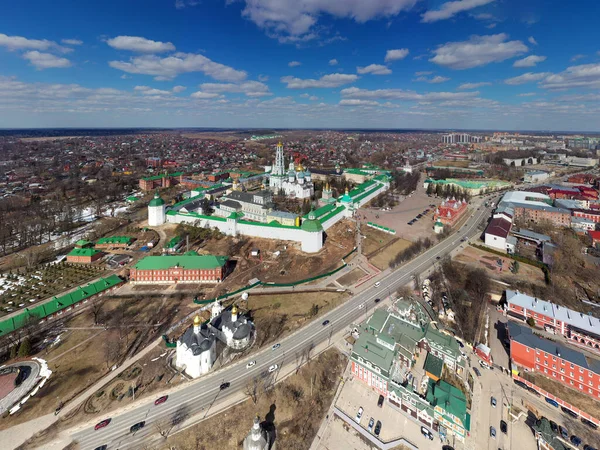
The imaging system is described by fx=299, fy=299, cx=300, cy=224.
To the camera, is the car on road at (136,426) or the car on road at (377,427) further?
the car on road at (377,427)

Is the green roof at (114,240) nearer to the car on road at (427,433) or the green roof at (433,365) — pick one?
the green roof at (433,365)

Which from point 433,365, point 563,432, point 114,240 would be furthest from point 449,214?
point 114,240

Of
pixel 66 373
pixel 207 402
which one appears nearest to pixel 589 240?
pixel 207 402

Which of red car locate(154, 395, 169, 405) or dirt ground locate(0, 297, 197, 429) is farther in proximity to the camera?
dirt ground locate(0, 297, 197, 429)

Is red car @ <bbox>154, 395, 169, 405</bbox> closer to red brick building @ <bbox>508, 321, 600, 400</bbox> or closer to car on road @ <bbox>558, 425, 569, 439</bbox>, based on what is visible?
car on road @ <bbox>558, 425, 569, 439</bbox>

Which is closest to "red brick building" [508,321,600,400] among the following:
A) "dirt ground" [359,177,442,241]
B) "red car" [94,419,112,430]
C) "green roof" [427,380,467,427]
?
"green roof" [427,380,467,427]

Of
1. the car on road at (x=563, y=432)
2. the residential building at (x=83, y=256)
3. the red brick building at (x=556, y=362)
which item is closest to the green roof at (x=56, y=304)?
the residential building at (x=83, y=256)

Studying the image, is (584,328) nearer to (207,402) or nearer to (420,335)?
(420,335)
